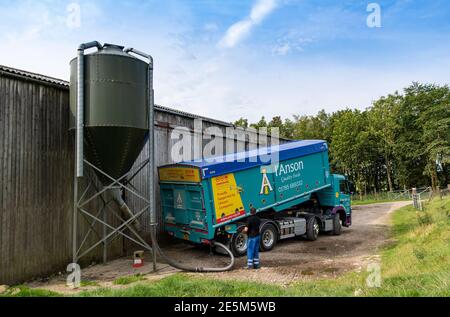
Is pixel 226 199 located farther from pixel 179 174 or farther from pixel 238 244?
pixel 179 174

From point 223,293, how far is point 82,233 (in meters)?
5.86

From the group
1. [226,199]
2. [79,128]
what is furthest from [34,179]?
[226,199]

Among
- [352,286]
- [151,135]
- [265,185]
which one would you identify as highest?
[151,135]

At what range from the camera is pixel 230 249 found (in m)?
11.0

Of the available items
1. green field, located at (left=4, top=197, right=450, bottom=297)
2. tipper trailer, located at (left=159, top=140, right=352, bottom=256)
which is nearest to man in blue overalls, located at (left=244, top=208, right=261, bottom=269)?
tipper trailer, located at (left=159, top=140, right=352, bottom=256)

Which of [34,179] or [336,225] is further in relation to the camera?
[336,225]

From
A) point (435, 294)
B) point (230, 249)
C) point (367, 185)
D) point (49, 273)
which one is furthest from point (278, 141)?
point (367, 185)

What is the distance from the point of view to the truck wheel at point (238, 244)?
1104 centimetres

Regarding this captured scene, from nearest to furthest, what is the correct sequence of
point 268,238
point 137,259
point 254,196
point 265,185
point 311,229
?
point 137,259, point 254,196, point 265,185, point 268,238, point 311,229

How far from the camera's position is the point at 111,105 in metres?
8.74

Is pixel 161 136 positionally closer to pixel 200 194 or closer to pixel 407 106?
pixel 200 194

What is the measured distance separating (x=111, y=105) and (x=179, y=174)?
11.4ft

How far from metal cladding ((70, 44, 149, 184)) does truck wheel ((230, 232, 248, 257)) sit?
4349 millimetres

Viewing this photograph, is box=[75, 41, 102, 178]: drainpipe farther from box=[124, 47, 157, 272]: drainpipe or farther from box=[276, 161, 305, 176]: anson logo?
box=[276, 161, 305, 176]: anson logo
